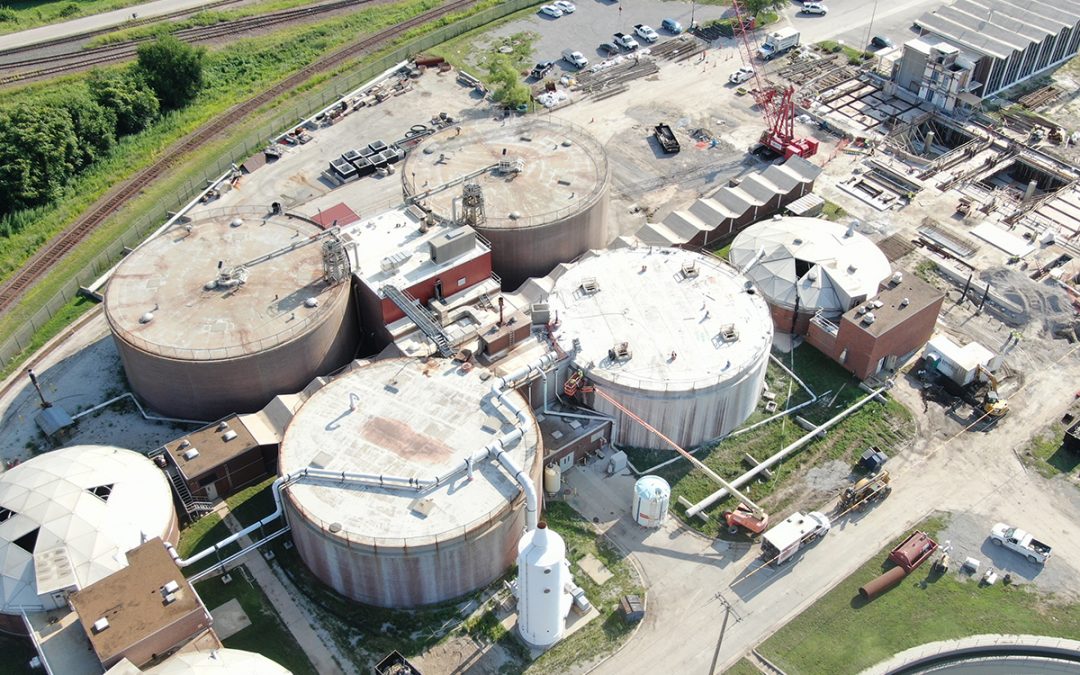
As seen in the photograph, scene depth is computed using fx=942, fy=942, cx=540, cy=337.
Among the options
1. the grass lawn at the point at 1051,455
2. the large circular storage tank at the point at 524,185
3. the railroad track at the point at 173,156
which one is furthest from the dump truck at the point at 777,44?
the grass lawn at the point at 1051,455

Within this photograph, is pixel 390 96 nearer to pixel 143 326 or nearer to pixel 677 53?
pixel 677 53

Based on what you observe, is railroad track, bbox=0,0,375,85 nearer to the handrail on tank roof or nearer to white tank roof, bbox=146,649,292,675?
the handrail on tank roof

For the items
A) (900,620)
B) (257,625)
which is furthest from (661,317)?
(257,625)

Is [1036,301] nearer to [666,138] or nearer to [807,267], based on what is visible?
[807,267]

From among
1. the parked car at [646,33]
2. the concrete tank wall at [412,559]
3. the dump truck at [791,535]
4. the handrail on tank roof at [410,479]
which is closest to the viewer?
the concrete tank wall at [412,559]

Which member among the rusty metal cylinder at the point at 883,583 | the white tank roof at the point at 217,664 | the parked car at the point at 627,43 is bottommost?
the rusty metal cylinder at the point at 883,583

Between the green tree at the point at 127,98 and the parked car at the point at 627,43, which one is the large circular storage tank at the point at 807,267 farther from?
the green tree at the point at 127,98

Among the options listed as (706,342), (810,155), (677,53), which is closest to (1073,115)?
(810,155)
